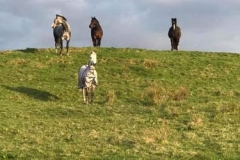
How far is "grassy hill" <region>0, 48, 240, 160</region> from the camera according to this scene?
13.3 m

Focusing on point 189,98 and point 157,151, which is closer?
A: point 157,151

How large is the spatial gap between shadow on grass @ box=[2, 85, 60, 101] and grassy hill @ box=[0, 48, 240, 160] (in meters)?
0.05

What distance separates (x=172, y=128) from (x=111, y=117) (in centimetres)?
282

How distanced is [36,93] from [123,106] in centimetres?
629

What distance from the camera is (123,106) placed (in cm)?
2136

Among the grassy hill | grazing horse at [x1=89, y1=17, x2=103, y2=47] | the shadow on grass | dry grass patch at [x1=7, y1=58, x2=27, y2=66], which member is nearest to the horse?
the grassy hill

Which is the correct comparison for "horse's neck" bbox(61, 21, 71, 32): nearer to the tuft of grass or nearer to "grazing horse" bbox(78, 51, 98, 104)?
the tuft of grass

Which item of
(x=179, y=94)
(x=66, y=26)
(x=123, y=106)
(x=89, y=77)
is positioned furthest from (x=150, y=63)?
(x=123, y=106)

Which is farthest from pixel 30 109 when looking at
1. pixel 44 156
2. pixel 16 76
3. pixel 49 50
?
pixel 49 50

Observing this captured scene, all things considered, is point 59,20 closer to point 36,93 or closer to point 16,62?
point 16,62

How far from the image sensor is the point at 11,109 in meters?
20.0

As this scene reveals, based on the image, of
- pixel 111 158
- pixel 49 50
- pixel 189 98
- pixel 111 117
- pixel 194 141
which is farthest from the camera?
pixel 49 50

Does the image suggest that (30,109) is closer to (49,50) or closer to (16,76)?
(16,76)

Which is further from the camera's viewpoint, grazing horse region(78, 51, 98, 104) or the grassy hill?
grazing horse region(78, 51, 98, 104)
